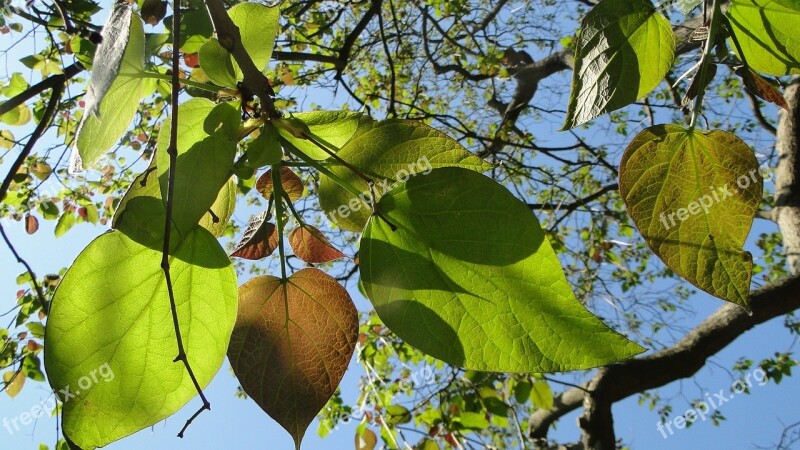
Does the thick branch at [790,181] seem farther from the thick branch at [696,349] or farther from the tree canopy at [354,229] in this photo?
the tree canopy at [354,229]

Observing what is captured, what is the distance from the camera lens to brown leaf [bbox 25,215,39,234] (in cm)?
153

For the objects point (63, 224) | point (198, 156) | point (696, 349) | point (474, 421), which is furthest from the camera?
point (696, 349)

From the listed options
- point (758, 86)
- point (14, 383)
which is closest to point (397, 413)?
point (14, 383)

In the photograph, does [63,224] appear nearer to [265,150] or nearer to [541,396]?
[541,396]

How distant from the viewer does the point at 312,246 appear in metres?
0.39

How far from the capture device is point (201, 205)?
0.24 meters

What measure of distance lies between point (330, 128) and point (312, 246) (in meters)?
0.10

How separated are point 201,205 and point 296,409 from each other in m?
0.12

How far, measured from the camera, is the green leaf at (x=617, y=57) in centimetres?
25

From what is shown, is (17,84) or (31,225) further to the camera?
(31,225)

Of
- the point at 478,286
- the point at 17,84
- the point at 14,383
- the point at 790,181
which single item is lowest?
the point at 478,286

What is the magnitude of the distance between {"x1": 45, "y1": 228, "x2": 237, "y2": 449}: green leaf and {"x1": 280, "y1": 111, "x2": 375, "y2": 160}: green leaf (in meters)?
0.07

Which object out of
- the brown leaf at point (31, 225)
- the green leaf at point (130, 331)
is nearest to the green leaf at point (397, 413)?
the green leaf at point (130, 331)

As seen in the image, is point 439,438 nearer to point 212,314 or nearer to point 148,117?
point 212,314
